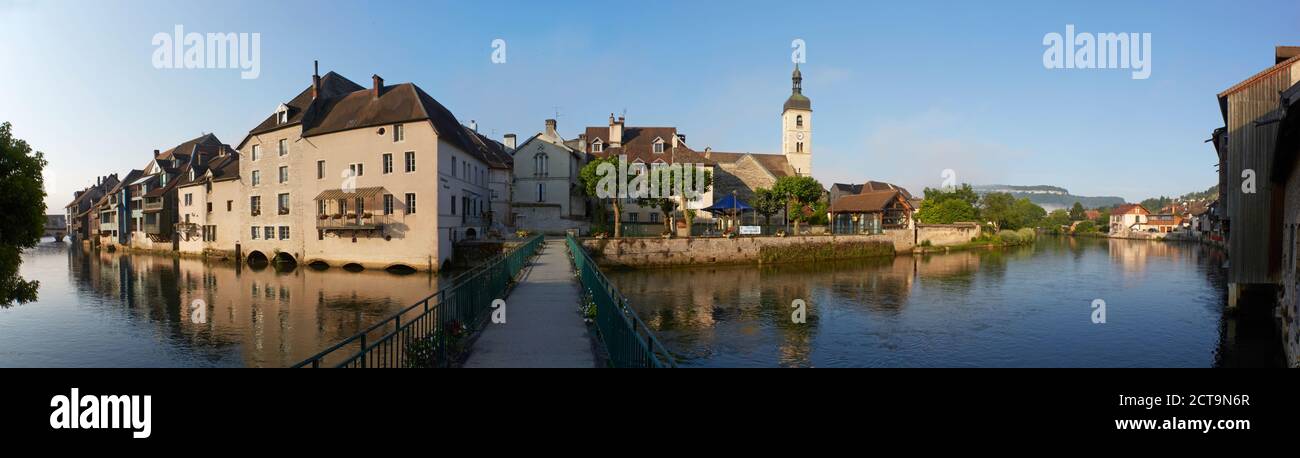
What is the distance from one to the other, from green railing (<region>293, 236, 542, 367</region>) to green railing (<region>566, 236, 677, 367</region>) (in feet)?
7.68

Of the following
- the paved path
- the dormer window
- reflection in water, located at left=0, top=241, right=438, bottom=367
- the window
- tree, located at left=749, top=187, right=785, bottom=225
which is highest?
the dormer window

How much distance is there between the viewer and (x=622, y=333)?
25.3ft

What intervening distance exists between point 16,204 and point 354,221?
68.6 feet

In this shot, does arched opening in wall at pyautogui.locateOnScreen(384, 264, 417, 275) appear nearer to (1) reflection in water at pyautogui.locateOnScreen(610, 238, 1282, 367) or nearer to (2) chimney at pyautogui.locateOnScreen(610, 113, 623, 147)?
(1) reflection in water at pyautogui.locateOnScreen(610, 238, 1282, 367)

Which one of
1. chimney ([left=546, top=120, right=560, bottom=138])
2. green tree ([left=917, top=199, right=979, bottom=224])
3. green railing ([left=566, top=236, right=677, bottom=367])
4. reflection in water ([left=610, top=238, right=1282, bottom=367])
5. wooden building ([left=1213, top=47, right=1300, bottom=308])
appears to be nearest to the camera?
green railing ([left=566, top=236, right=677, bottom=367])

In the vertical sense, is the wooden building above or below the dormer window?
below

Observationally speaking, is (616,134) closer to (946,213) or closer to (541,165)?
(541,165)

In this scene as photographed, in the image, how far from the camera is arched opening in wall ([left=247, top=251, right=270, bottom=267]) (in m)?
Result: 41.1

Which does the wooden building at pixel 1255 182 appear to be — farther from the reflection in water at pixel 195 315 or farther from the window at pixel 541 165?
the window at pixel 541 165

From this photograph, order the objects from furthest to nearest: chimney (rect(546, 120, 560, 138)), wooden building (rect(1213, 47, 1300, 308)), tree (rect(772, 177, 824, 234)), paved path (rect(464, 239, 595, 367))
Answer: chimney (rect(546, 120, 560, 138)) → tree (rect(772, 177, 824, 234)) → wooden building (rect(1213, 47, 1300, 308)) → paved path (rect(464, 239, 595, 367))

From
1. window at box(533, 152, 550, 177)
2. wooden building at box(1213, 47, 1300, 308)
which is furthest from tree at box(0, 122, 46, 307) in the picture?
window at box(533, 152, 550, 177)

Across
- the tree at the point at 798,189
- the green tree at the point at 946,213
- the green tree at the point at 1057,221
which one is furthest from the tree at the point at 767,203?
the green tree at the point at 1057,221
